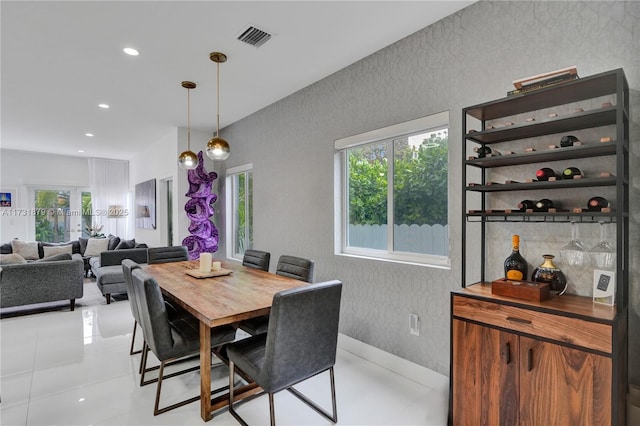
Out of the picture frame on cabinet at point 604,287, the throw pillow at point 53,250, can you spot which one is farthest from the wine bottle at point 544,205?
the throw pillow at point 53,250

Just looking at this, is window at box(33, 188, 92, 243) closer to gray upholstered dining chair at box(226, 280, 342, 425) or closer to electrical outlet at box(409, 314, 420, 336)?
gray upholstered dining chair at box(226, 280, 342, 425)

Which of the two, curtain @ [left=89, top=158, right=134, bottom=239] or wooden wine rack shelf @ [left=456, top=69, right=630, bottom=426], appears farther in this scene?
curtain @ [left=89, top=158, right=134, bottom=239]

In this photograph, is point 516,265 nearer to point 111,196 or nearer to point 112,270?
point 112,270

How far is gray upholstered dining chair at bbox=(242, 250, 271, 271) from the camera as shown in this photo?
3320 mm

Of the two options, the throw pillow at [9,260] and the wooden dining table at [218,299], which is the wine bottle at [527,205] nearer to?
the wooden dining table at [218,299]

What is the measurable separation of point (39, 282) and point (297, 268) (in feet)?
12.4

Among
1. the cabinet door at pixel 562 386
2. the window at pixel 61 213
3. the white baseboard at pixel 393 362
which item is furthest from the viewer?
the window at pixel 61 213

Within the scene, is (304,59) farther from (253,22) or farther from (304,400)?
(304,400)

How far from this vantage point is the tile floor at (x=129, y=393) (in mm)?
2090

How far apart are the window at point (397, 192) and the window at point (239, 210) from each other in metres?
2.12

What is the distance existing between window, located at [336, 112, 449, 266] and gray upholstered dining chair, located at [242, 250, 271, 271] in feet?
2.45

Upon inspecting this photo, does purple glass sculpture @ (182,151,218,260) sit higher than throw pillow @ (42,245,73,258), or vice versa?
purple glass sculpture @ (182,151,218,260)

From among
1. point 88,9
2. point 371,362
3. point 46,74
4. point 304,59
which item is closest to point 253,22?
point 304,59

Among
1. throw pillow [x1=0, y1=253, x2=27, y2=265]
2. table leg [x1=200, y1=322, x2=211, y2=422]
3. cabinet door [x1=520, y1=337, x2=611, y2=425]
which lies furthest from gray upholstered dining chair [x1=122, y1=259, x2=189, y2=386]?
throw pillow [x1=0, y1=253, x2=27, y2=265]
